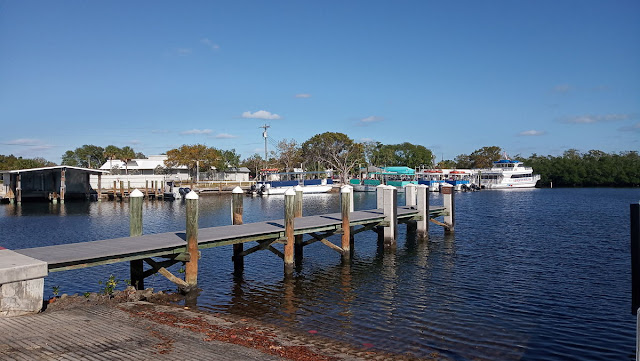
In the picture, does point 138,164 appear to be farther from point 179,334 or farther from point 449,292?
point 179,334

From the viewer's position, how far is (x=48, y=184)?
2418 inches

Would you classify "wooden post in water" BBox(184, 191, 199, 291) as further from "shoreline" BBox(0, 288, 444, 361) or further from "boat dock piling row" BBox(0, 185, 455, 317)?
"shoreline" BBox(0, 288, 444, 361)

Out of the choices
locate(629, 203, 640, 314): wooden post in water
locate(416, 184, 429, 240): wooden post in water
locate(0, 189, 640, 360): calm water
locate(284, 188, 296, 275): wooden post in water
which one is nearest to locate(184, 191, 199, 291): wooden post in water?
locate(0, 189, 640, 360): calm water

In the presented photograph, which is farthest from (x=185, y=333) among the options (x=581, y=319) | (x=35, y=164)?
(x=35, y=164)

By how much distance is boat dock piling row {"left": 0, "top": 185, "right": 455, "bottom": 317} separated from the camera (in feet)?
30.0

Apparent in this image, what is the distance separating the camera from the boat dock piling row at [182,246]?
913 centimetres

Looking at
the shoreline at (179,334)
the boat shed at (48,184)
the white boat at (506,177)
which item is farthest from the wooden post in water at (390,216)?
the white boat at (506,177)

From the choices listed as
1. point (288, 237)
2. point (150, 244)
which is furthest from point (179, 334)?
point (288, 237)

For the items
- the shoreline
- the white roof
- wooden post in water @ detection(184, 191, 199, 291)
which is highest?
the white roof

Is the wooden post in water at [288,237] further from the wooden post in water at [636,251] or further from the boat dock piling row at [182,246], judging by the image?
the wooden post in water at [636,251]

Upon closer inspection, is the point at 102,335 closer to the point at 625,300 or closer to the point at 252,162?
the point at 625,300

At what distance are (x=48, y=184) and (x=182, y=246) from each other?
185 ft

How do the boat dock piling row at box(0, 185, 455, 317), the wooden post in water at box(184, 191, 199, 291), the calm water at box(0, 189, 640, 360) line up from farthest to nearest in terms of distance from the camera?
1. the wooden post in water at box(184, 191, 199, 291)
2. the calm water at box(0, 189, 640, 360)
3. the boat dock piling row at box(0, 185, 455, 317)

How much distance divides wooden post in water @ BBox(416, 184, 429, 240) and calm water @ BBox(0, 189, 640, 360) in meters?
0.55
